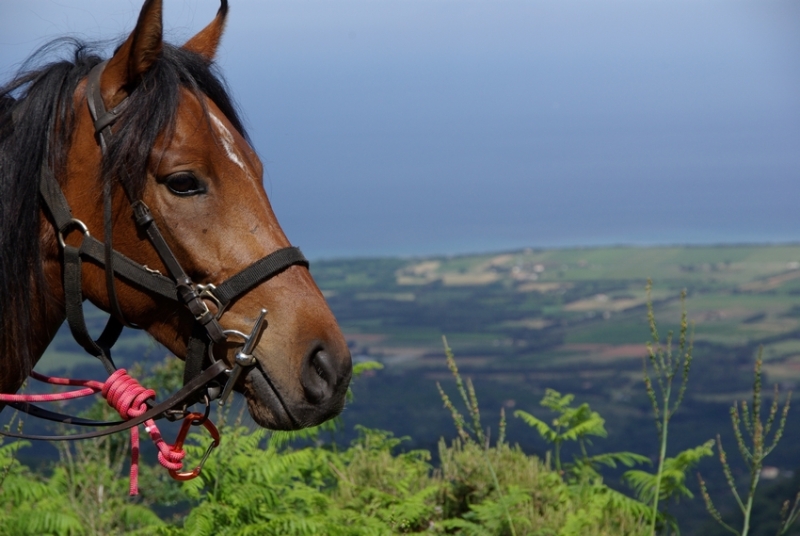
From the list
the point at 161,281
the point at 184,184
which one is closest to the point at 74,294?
the point at 161,281

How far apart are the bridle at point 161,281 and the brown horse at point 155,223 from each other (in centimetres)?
1

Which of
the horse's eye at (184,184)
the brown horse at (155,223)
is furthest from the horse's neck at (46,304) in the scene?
the horse's eye at (184,184)

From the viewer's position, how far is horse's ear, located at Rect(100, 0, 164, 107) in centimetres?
264

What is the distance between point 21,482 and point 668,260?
9125 centimetres

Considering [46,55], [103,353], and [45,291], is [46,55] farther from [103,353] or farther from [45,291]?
[103,353]

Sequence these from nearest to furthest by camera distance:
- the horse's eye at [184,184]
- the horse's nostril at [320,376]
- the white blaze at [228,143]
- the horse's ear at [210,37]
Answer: the horse's nostril at [320,376], the horse's eye at [184,184], the white blaze at [228,143], the horse's ear at [210,37]

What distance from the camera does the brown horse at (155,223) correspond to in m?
2.55

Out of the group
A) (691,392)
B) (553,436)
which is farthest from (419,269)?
(553,436)

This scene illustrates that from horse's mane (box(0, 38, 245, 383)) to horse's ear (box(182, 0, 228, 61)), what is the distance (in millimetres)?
414

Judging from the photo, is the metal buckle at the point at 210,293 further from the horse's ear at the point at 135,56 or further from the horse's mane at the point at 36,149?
the horse's ear at the point at 135,56

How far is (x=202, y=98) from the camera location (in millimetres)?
2809

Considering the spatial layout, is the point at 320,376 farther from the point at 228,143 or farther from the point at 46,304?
the point at 46,304

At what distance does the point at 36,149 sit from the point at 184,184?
54 centimetres

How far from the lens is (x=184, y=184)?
8.67 ft
